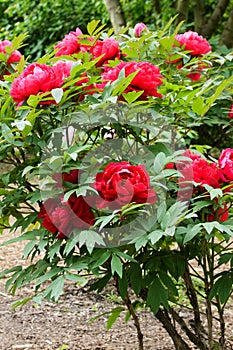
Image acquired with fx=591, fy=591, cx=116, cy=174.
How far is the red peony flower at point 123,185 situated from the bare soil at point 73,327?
1489 mm

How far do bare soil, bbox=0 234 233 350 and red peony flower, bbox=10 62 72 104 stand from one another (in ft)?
5.22

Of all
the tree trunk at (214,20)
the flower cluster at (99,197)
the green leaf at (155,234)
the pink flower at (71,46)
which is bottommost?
the tree trunk at (214,20)

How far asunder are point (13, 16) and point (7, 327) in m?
8.29

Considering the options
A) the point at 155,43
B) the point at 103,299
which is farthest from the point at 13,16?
the point at 155,43

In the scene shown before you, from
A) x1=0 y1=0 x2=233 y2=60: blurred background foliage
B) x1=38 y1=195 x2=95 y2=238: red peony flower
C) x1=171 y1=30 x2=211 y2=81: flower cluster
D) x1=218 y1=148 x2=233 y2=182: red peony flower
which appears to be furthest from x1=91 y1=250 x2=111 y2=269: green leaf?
x1=0 y1=0 x2=233 y2=60: blurred background foliage

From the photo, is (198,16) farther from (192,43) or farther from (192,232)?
(192,232)

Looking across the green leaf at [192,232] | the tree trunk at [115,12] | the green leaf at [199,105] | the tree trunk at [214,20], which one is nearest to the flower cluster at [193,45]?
the green leaf at [199,105]

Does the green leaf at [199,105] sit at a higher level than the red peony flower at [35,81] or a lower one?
lower

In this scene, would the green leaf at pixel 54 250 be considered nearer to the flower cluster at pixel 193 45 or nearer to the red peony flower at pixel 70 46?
the red peony flower at pixel 70 46

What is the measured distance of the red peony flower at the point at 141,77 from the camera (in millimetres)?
1980

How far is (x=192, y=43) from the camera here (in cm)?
264

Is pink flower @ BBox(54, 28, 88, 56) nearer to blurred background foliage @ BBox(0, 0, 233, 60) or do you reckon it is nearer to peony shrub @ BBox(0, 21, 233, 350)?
peony shrub @ BBox(0, 21, 233, 350)

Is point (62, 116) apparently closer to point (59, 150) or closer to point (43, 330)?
point (59, 150)

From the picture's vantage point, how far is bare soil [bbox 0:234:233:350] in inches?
123
